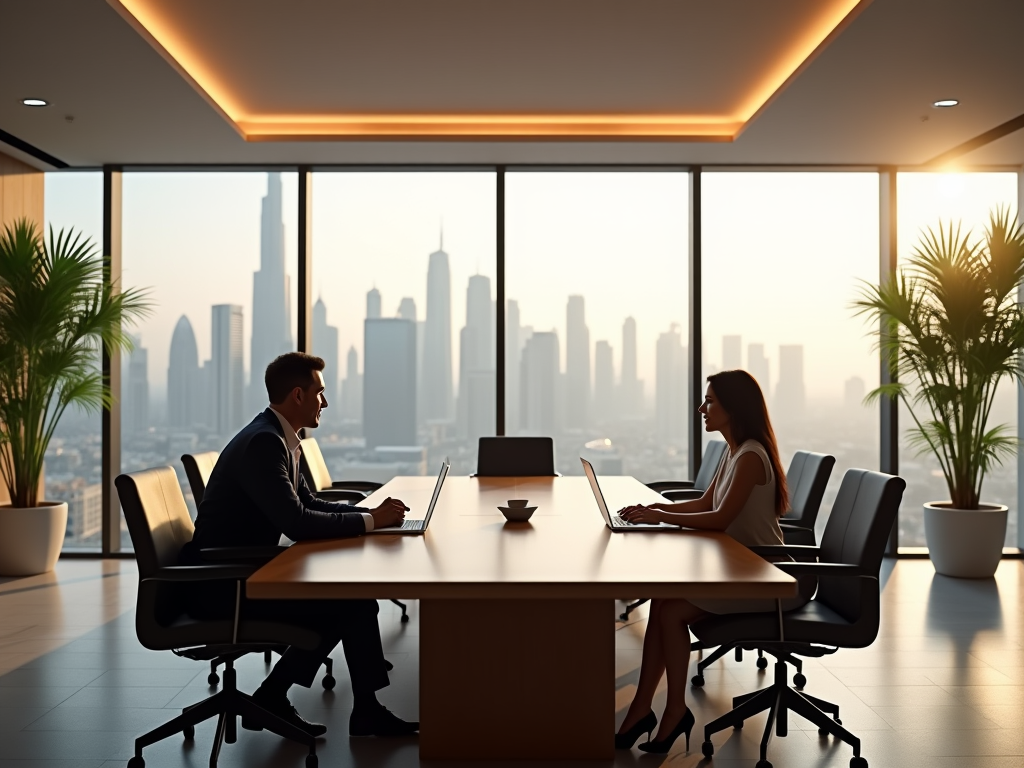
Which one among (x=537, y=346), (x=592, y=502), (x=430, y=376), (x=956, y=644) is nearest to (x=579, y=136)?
(x=537, y=346)

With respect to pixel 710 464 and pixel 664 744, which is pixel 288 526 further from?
pixel 710 464

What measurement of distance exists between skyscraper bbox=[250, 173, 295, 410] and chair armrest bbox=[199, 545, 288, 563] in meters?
4.39

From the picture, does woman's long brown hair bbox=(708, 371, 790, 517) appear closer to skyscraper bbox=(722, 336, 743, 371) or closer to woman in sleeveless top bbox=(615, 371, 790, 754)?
woman in sleeveless top bbox=(615, 371, 790, 754)

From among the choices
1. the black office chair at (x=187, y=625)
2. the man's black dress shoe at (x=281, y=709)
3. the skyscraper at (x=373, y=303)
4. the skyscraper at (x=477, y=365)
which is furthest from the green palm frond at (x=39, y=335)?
the man's black dress shoe at (x=281, y=709)

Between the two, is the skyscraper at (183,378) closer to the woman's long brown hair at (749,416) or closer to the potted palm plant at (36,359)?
the potted palm plant at (36,359)

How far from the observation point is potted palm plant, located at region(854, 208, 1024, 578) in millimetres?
6434

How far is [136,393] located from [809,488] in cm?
540

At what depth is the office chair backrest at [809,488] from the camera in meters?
4.41

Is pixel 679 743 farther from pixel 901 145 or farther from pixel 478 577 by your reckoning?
pixel 901 145

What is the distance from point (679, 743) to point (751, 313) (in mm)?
4621

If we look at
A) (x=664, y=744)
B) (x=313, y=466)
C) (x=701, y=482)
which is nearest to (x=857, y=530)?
(x=664, y=744)

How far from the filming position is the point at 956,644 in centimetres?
489

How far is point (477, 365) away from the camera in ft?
24.7

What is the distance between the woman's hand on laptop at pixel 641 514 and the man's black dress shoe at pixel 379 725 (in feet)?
3.68
